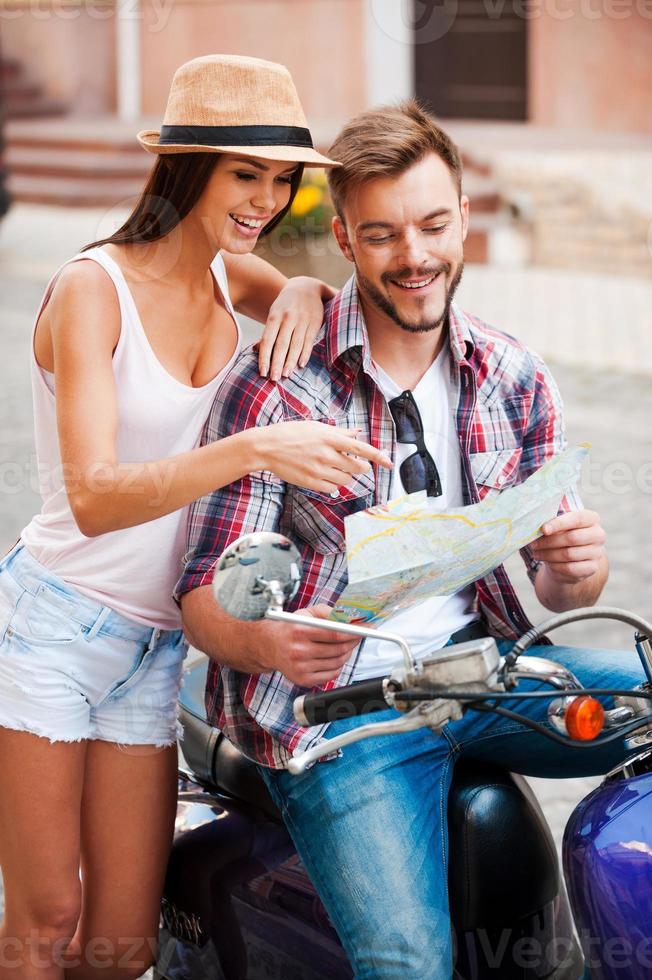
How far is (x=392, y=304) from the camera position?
2283 millimetres

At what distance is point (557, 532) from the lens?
202cm

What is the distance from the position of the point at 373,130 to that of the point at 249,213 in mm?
315

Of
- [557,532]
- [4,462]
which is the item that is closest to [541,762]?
[557,532]

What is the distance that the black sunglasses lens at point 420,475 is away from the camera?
2215 mm

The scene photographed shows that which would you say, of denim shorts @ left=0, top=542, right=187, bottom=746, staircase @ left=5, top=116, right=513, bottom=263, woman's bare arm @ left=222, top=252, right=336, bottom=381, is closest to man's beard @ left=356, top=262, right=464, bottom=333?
woman's bare arm @ left=222, top=252, right=336, bottom=381

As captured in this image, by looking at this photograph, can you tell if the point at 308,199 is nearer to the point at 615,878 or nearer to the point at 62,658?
the point at 62,658

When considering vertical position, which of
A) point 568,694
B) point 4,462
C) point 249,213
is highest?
point 249,213

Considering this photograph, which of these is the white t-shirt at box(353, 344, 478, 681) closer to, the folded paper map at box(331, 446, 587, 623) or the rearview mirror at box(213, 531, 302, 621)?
the folded paper map at box(331, 446, 587, 623)

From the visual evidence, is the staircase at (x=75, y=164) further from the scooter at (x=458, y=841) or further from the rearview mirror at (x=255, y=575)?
the rearview mirror at (x=255, y=575)

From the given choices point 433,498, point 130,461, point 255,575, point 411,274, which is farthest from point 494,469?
point 255,575

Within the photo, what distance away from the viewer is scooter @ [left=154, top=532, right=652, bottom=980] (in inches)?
60.0

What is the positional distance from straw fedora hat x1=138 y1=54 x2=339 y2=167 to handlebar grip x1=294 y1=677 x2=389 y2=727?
36.1 inches

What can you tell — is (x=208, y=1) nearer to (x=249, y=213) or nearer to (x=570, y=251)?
(x=570, y=251)

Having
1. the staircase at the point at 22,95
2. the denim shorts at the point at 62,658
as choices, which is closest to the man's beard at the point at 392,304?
the denim shorts at the point at 62,658
